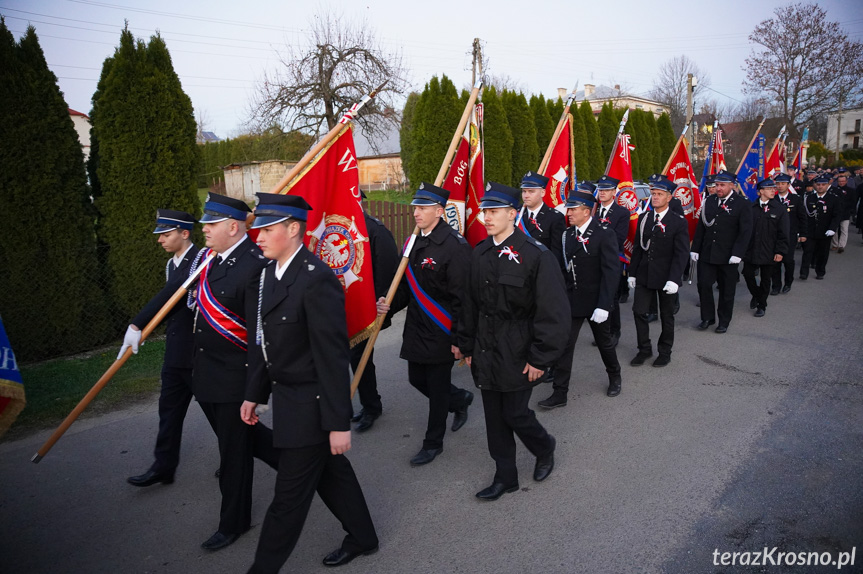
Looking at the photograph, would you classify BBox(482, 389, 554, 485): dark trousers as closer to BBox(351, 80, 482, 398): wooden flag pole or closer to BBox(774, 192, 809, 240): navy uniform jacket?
BBox(351, 80, 482, 398): wooden flag pole

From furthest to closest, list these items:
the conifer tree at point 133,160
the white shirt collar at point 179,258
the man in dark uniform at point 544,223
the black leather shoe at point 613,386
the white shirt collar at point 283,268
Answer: the conifer tree at point 133,160, the man in dark uniform at point 544,223, the black leather shoe at point 613,386, the white shirt collar at point 179,258, the white shirt collar at point 283,268

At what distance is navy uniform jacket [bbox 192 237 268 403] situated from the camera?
343 cm

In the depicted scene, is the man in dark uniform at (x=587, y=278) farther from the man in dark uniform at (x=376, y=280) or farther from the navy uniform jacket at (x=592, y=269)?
the man in dark uniform at (x=376, y=280)

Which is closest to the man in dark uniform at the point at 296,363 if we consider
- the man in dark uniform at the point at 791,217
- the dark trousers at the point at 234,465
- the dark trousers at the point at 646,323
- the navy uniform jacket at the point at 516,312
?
the dark trousers at the point at 234,465

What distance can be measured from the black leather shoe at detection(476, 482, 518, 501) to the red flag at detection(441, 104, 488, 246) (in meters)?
2.52

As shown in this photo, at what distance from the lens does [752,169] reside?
44.4ft

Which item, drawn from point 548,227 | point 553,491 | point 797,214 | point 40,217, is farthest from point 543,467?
point 797,214

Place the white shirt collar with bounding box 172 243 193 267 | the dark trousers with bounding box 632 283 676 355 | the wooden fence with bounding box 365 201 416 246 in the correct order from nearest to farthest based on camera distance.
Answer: the white shirt collar with bounding box 172 243 193 267 < the dark trousers with bounding box 632 283 676 355 < the wooden fence with bounding box 365 201 416 246

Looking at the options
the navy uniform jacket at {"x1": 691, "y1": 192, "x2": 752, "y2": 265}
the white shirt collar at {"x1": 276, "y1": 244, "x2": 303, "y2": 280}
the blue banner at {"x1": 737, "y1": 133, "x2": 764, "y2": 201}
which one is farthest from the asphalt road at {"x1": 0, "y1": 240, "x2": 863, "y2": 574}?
the blue banner at {"x1": 737, "y1": 133, "x2": 764, "y2": 201}

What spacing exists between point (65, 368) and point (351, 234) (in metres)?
4.42

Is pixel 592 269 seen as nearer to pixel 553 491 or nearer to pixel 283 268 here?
pixel 553 491

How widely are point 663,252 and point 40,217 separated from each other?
724cm

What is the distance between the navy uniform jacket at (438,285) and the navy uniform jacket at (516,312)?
0.53 metres

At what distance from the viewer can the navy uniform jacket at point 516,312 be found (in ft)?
12.1
